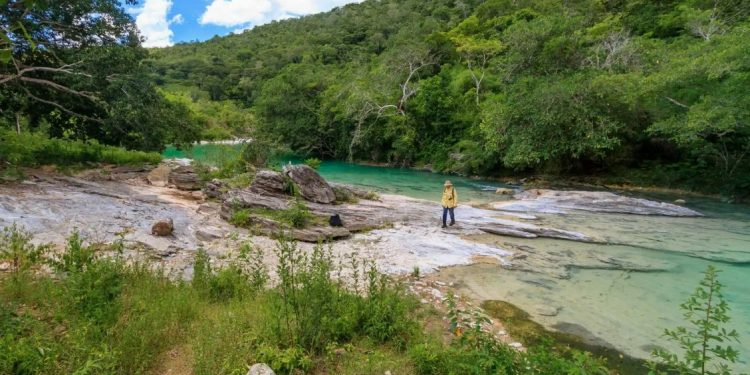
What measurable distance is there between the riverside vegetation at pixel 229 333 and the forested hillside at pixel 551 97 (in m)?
17.1

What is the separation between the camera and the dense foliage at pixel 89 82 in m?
15.4

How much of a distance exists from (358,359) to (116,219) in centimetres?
956

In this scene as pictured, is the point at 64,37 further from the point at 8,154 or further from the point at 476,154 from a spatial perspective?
the point at 476,154

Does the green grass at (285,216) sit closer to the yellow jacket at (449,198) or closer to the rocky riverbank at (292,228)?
the rocky riverbank at (292,228)

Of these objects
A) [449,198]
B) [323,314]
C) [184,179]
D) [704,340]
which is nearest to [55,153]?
[184,179]

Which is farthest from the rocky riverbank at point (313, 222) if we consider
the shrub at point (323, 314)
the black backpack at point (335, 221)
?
the shrub at point (323, 314)

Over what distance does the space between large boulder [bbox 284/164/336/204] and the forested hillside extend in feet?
25.1

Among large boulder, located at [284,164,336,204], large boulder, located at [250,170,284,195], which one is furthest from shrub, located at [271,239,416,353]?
large boulder, located at [284,164,336,204]

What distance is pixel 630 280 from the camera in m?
9.31

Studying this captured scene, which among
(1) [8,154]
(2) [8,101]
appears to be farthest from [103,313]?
(2) [8,101]

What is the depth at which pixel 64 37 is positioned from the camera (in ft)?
54.4

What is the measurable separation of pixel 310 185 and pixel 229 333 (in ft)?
34.4

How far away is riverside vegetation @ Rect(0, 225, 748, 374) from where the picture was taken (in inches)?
159

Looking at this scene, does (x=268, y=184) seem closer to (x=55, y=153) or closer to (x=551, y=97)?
(x=55, y=153)
